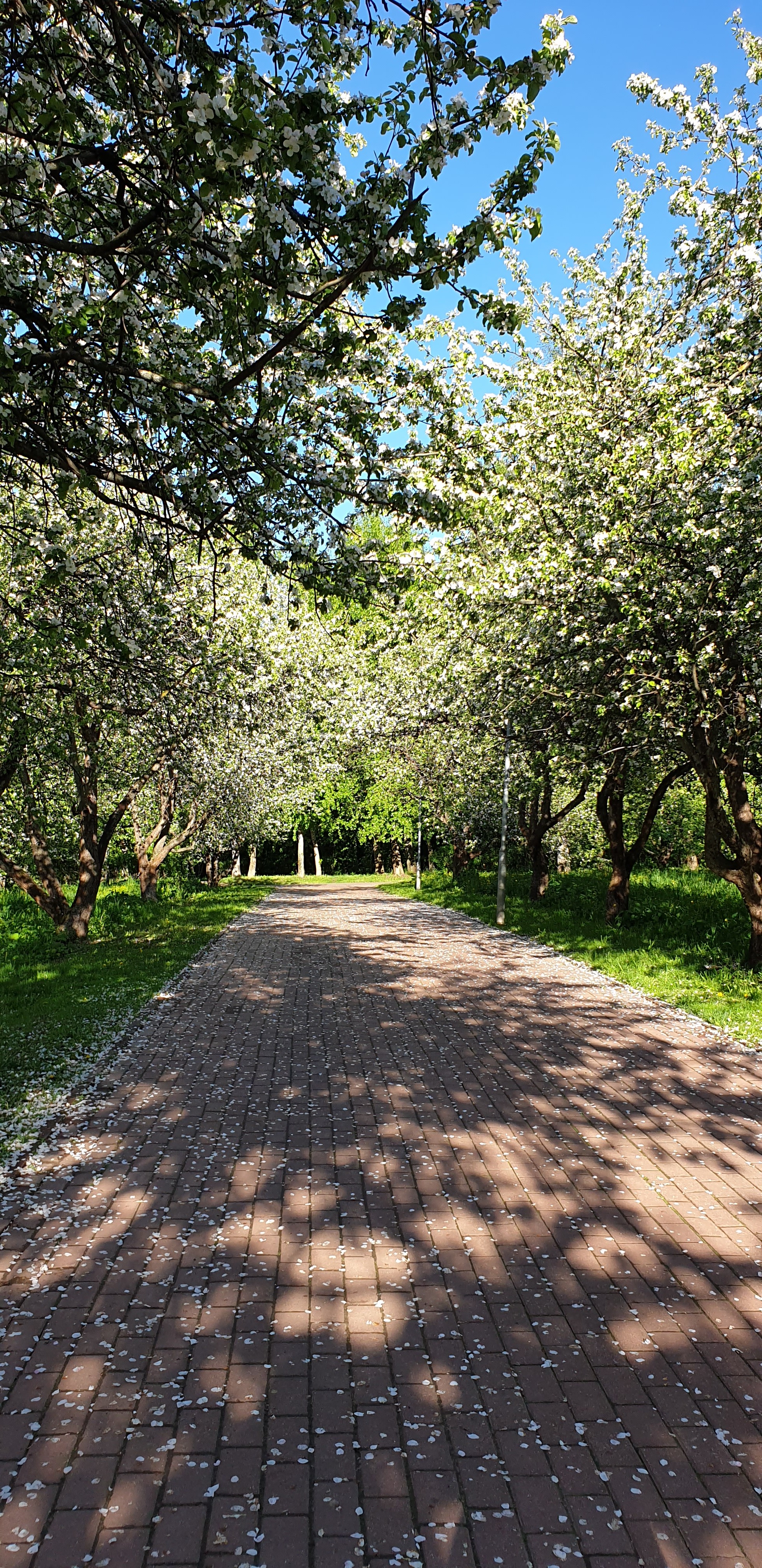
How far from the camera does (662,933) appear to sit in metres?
14.4

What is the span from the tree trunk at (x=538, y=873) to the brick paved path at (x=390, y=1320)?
13609mm

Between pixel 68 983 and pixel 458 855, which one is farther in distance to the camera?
pixel 458 855

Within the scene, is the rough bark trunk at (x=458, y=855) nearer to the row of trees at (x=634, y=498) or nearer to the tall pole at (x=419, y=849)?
the tall pole at (x=419, y=849)

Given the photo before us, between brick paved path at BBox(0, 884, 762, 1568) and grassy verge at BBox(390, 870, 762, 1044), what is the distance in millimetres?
2217

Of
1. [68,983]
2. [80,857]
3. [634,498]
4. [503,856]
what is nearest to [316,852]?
[503,856]

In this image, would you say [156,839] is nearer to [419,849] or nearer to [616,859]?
[419,849]

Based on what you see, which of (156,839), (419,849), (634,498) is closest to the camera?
(634,498)

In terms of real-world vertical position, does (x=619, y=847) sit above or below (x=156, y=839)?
below

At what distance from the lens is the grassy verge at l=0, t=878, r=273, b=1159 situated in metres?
7.02

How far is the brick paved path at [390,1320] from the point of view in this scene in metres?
2.89

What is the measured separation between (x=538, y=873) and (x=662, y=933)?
24.5 feet

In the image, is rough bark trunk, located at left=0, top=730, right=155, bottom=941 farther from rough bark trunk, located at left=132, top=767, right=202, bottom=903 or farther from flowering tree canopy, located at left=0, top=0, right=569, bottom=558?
flowering tree canopy, located at left=0, top=0, right=569, bottom=558

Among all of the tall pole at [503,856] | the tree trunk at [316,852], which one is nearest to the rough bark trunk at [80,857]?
the tall pole at [503,856]

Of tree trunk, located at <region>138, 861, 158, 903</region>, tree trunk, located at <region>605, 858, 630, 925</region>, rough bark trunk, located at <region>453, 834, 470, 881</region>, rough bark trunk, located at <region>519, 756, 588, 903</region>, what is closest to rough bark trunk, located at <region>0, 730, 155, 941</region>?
tree trunk, located at <region>138, 861, 158, 903</region>
